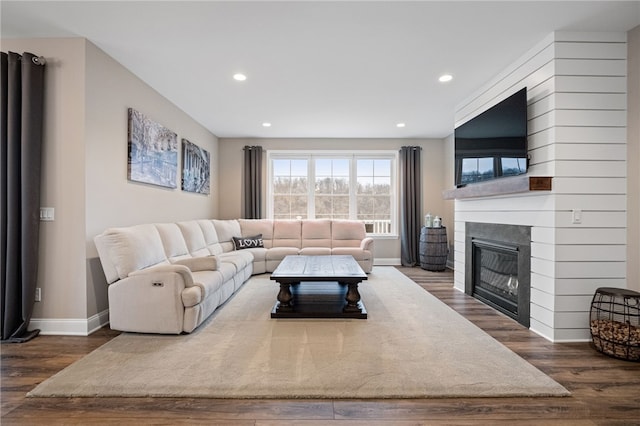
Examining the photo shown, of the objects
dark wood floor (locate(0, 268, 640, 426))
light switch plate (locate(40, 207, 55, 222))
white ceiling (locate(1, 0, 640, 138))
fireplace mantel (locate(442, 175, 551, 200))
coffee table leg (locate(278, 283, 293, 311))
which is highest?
white ceiling (locate(1, 0, 640, 138))

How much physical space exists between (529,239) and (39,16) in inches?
183

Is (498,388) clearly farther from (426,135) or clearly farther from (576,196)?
(426,135)

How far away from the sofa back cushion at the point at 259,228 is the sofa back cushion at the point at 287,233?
0.31 feet

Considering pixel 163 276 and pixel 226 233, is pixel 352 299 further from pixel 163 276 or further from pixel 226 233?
pixel 226 233

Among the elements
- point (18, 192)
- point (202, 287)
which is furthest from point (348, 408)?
point (18, 192)

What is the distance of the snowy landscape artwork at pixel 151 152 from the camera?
3.47 m

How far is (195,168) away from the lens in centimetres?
527

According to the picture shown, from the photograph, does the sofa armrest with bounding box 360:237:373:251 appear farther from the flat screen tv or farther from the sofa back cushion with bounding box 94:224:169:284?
the sofa back cushion with bounding box 94:224:169:284

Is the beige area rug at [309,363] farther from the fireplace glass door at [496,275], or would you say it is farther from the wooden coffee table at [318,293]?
the fireplace glass door at [496,275]

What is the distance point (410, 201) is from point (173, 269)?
4.87 meters

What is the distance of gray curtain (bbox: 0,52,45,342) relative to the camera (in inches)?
104

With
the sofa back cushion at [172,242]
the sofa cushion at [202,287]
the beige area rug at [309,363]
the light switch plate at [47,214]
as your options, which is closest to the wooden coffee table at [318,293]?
the beige area rug at [309,363]

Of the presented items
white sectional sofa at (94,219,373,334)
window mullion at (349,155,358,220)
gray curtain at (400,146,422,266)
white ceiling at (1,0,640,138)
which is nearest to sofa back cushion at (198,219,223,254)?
white sectional sofa at (94,219,373,334)

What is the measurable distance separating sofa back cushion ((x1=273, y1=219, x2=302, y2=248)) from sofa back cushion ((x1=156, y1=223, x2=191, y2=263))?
2.09m
